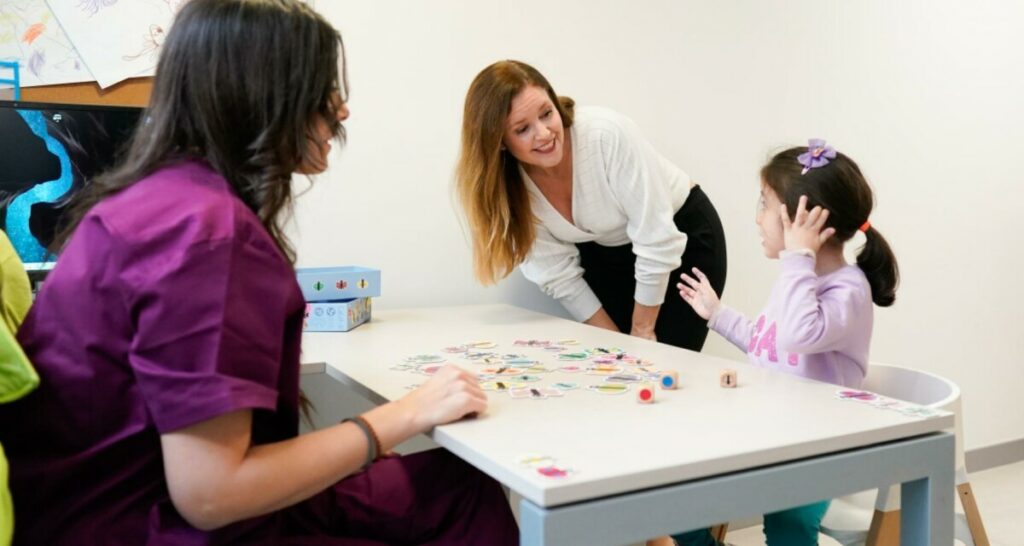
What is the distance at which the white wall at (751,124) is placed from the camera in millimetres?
2066

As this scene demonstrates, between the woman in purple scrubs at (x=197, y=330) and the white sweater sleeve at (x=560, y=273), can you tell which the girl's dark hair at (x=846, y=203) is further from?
the woman in purple scrubs at (x=197, y=330)

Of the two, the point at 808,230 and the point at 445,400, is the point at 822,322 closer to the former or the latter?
the point at 808,230

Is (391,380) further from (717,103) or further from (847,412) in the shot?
(717,103)

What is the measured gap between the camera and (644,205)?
1.98m

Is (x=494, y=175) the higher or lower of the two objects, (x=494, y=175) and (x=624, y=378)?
the higher

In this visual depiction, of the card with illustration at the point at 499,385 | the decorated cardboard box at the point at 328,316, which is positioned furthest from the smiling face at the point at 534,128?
the card with illustration at the point at 499,385

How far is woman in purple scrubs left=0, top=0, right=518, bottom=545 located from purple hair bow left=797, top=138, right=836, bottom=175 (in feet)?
2.88

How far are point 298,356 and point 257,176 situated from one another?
197 millimetres

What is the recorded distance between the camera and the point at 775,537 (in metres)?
1.55

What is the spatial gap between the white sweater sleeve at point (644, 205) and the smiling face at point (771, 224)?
0.36 m

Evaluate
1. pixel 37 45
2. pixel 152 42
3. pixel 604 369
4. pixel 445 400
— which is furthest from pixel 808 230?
pixel 37 45

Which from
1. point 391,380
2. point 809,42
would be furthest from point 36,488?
point 809,42

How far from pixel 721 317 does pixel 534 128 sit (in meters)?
0.57

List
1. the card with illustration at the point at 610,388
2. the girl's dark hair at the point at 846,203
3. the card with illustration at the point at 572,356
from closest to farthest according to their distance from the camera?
1. the card with illustration at the point at 610,388
2. the card with illustration at the point at 572,356
3. the girl's dark hair at the point at 846,203
